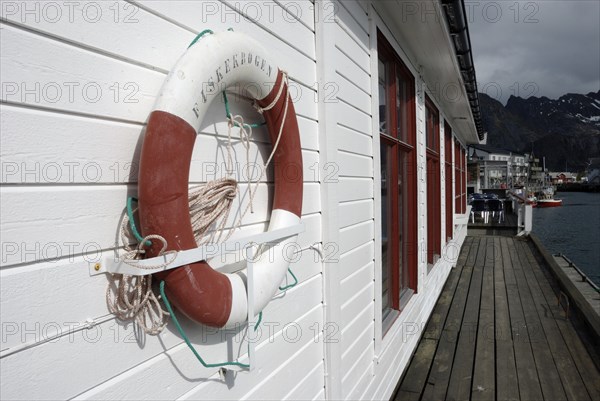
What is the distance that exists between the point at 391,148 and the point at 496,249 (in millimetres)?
6444

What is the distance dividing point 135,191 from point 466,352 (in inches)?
129

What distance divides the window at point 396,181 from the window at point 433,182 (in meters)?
1.18

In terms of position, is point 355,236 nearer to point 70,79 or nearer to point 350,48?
point 350,48

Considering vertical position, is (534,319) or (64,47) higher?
(64,47)

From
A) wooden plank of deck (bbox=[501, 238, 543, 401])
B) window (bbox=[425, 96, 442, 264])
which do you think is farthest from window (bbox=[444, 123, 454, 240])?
wooden plank of deck (bbox=[501, 238, 543, 401])

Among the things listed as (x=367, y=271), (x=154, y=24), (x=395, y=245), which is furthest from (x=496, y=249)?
(x=154, y=24)

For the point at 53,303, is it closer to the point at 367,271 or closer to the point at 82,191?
the point at 82,191

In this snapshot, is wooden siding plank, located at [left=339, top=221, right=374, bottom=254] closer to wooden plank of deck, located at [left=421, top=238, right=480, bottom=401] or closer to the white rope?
the white rope

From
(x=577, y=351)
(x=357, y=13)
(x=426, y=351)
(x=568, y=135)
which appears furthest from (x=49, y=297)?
(x=568, y=135)

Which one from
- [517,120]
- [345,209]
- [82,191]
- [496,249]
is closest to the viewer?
[82,191]

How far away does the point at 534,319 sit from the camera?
4.05 metres

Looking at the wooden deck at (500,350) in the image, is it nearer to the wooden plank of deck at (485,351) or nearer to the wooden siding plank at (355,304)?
the wooden plank of deck at (485,351)

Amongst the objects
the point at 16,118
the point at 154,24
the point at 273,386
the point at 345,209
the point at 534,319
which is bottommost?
the point at 534,319

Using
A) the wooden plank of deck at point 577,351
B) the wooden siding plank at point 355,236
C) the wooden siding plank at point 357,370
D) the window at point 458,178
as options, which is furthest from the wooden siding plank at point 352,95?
the window at point 458,178
